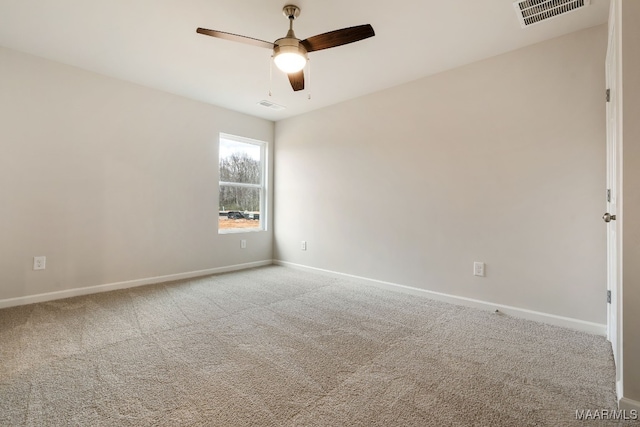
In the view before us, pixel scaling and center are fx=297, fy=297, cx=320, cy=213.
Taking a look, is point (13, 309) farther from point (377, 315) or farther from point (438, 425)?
point (438, 425)

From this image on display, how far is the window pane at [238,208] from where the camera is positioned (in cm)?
451

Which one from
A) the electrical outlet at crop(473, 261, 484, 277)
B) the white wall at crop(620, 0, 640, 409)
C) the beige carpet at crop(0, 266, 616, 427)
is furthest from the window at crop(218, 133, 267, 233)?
the white wall at crop(620, 0, 640, 409)

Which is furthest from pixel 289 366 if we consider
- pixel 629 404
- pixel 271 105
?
pixel 271 105

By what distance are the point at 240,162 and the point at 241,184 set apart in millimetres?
354

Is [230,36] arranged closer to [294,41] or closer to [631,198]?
[294,41]

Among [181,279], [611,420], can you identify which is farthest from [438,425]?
[181,279]

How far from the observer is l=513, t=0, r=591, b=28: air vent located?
6.89ft

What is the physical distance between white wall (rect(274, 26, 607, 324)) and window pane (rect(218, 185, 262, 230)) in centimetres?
120

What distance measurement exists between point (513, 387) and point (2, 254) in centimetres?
425

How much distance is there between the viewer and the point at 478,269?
295 cm

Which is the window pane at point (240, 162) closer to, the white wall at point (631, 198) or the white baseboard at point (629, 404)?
the white wall at point (631, 198)

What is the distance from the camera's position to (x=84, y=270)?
3234 millimetres

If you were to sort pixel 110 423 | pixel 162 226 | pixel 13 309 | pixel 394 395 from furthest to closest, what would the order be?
pixel 162 226 < pixel 13 309 < pixel 394 395 < pixel 110 423

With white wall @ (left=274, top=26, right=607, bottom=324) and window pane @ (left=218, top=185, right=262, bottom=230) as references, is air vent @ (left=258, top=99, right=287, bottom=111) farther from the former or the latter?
window pane @ (left=218, top=185, right=262, bottom=230)
